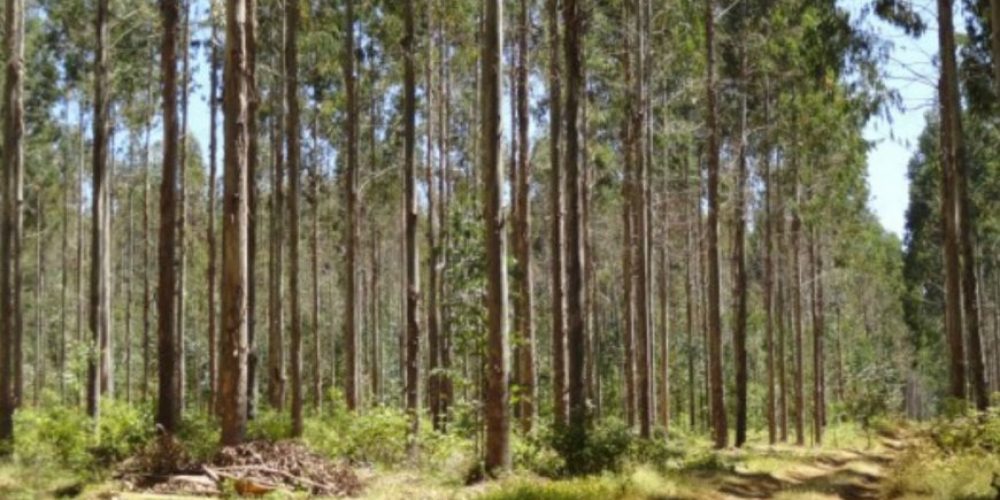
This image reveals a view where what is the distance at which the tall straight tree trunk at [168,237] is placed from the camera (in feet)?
46.8

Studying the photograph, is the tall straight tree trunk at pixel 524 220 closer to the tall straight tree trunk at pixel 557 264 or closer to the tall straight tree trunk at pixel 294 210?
the tall straight tree trunk at pixel 557 264

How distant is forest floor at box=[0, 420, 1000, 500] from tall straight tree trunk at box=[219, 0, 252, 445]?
5.52 feet

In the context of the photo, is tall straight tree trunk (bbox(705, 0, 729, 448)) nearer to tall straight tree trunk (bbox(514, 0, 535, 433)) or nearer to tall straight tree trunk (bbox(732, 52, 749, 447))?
tall straight tree trunk (bbox(732, 52, 749, 447))

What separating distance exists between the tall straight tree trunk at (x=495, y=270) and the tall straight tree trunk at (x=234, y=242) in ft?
10.0

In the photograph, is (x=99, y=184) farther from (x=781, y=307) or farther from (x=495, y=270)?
(x=781, y=307)

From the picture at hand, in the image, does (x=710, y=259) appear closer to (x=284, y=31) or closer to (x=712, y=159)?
(x=712, y=159)

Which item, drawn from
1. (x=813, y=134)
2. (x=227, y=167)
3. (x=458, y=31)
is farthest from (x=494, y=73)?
(x=813, y=134)

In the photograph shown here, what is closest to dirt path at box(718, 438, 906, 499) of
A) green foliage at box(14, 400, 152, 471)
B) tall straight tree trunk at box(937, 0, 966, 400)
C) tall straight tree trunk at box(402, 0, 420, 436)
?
tall straight tree trunk at box(937, 0, 966, 400)

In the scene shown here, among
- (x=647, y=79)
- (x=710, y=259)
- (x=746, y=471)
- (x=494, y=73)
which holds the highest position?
(x=647, y=79)

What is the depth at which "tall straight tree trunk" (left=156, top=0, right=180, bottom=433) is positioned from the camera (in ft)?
46.8

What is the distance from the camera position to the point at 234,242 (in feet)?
42.0

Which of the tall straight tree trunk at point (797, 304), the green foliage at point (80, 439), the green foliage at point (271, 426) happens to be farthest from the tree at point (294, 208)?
the tall straight tree trunk at point (797, 304)

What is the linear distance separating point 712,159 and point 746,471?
803 cm

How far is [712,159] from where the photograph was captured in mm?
22234
